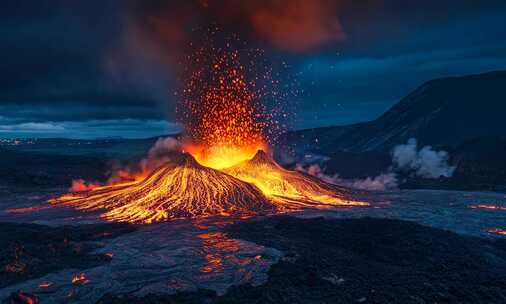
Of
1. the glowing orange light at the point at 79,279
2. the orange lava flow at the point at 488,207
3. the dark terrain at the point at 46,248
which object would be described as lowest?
the glowing orange light at the point at 79,279

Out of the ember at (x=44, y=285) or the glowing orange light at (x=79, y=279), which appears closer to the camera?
the ember at (x=44, y=285)

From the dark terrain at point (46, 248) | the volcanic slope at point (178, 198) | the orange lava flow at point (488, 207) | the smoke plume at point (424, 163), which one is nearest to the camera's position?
the dark terrain at point (46, 248)

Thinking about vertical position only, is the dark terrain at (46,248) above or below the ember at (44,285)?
above

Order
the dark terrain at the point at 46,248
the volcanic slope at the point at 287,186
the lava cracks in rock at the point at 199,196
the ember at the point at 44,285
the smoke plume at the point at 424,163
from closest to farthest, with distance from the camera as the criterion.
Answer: the ember at the point at 44,285 < the dark terrain at the point at 46,248 < the lava cracks in rock at the point at 199,196 < the volcanic slope at the point at 287,186 < the smoke plume at the point at 424,163

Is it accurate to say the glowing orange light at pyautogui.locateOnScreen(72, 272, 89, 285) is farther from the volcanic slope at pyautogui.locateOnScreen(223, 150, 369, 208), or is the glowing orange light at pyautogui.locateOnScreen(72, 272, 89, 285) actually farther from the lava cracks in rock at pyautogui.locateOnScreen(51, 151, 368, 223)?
the volcanic slope at pyautogui.locateOnScreen(223, 150, 369, 208)

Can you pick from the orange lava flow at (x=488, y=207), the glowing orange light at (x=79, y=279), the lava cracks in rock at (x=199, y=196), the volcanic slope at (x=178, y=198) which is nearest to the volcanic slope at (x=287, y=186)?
the lava cracks in rock at (x=199, y=196)

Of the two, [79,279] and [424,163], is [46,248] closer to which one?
[79,279]

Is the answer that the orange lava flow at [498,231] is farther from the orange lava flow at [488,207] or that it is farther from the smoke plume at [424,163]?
the smoke plume at [424,163]

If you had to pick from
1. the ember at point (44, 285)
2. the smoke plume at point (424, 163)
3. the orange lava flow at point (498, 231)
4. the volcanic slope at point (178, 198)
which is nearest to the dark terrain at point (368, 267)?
the orange lava flow at point (498, 231)
